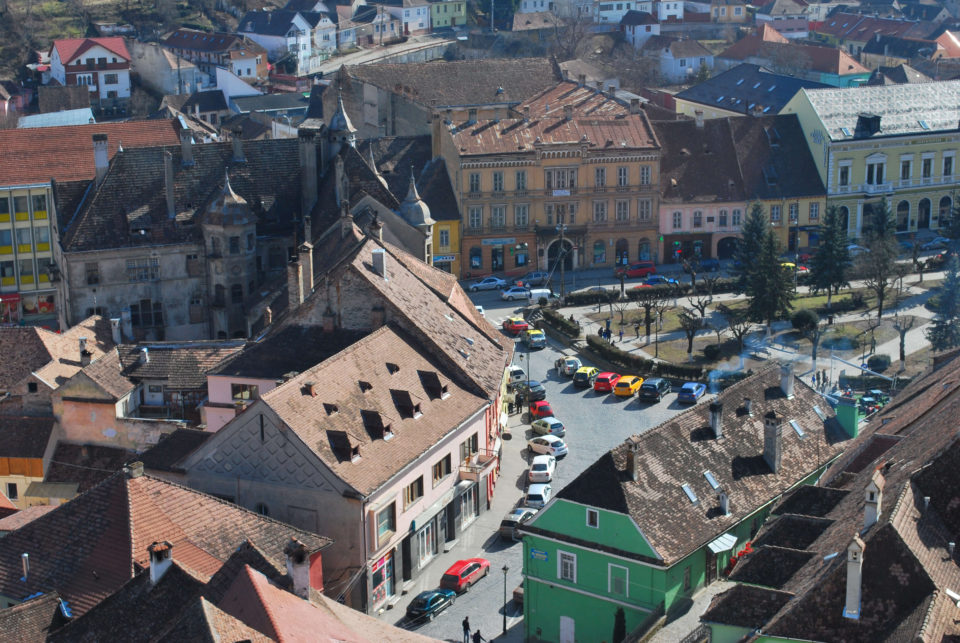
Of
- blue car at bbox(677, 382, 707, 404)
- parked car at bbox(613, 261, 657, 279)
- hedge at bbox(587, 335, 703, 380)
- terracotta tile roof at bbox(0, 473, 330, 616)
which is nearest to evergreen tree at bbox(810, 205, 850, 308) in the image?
parked car at bbox(613, 261, 657, 279)

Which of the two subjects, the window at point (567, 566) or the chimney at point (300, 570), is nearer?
the chimney at point (300, 570)

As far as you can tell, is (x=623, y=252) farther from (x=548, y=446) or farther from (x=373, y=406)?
(x=373, y=406)

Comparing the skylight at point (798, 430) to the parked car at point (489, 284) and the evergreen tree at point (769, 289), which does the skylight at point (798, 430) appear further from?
the parked car at point (489, 284)

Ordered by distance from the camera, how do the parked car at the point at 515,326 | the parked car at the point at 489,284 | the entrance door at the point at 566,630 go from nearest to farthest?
the entrance door at the point at 566,630 < the parked car at the point at 515,326 < the parked car at the point at 489,284

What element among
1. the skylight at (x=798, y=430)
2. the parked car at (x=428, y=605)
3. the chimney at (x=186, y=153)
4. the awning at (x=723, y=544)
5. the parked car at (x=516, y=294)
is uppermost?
the chimney at (x=186, y=153)

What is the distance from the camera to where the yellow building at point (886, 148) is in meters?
110

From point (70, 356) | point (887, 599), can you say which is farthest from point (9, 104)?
point (887, 599)

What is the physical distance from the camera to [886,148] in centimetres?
11119

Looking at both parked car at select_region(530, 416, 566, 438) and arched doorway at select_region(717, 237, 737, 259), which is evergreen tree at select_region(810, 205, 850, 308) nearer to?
arched doorway at select_region(717, 237, 737, 259)

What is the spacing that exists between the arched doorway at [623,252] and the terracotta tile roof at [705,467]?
42.9 meters

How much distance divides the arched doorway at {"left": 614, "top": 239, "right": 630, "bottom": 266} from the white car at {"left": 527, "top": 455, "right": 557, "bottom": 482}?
38.3 metres

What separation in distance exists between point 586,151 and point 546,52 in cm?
8952

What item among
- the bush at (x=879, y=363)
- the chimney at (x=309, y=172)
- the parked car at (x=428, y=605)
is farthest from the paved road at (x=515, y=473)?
the chimney at (x=309, y=172)

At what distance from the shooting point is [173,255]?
293ft
